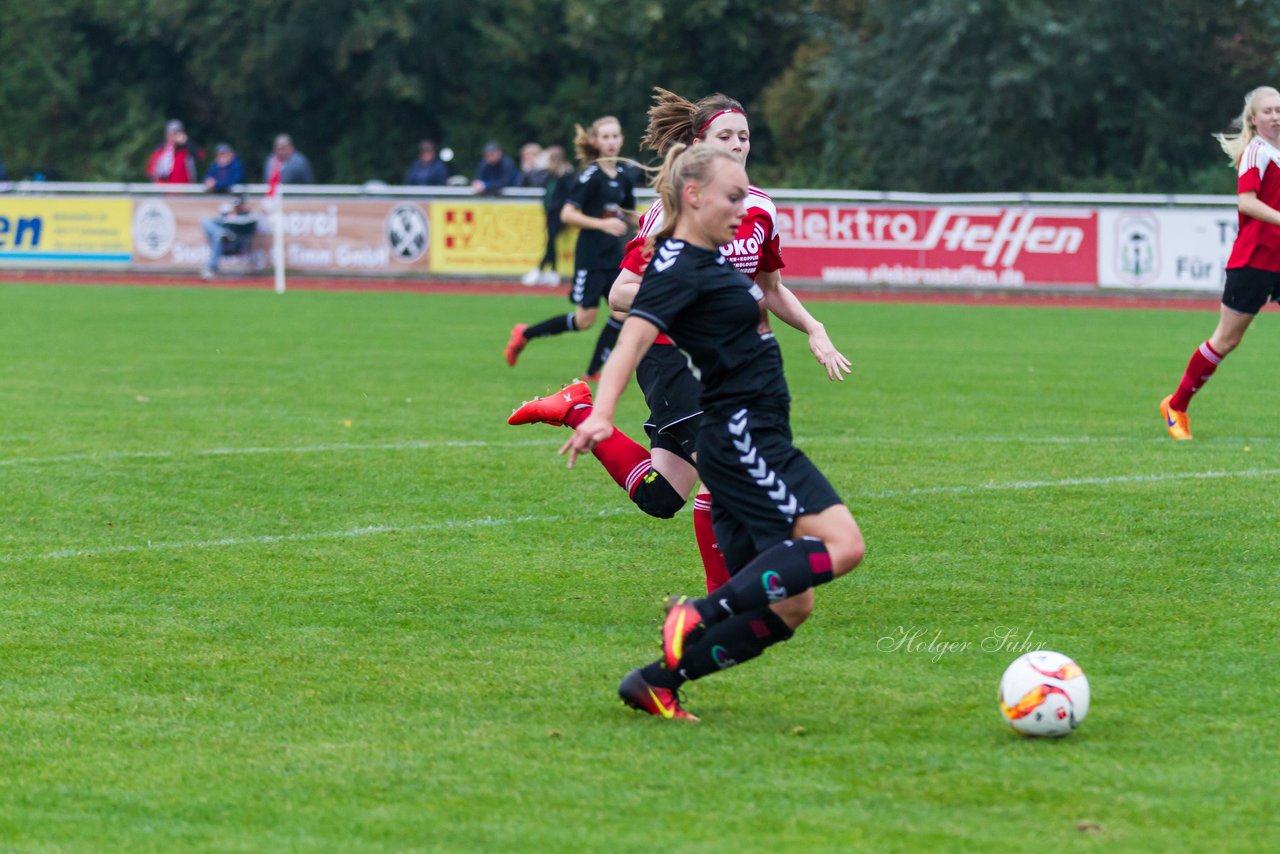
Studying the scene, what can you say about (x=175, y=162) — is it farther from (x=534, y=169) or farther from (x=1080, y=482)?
(x=1080, y=482)

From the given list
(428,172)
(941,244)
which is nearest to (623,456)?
(941,244)

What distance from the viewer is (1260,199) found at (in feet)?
33.1

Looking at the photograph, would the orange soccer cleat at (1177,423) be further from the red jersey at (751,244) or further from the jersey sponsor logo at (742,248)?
the jersey sponsor logo at (742,248)

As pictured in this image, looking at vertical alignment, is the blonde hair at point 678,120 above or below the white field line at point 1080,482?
above

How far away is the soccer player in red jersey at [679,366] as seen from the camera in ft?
20.1

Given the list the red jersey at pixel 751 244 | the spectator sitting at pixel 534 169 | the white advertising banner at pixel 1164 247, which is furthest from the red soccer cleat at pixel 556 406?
the spectator sitting at pixel 534 169

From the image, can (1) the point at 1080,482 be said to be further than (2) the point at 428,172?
No

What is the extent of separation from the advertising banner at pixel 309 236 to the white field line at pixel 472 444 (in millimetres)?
15265

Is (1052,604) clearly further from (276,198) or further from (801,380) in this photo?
(276,198)

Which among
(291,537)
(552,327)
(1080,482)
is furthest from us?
(552,327)

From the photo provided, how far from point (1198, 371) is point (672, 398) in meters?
5.29

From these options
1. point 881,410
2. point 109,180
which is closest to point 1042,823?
point 881,410

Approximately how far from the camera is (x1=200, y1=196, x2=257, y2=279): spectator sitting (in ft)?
85.9

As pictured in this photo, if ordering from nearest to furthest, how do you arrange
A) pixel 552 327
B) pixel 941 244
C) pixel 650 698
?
pixel 650 698 → pixel 552 327 → pixel 941 244
